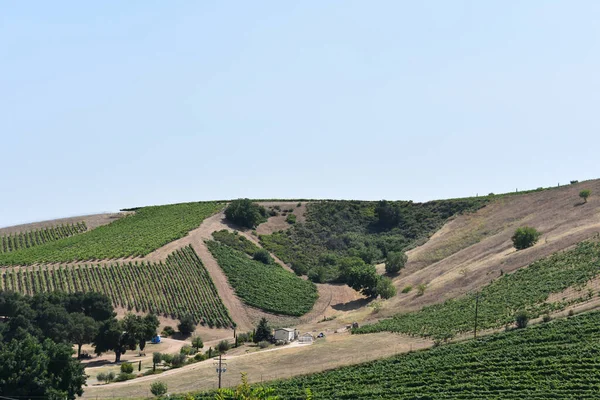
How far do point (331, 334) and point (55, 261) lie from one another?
48.2m

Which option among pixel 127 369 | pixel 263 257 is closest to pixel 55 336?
pixel 127 369

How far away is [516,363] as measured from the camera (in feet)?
202

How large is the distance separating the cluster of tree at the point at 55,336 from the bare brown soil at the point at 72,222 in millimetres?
63967

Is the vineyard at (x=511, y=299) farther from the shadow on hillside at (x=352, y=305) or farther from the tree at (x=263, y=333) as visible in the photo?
the shadow on hillside at (x=352, y=305)

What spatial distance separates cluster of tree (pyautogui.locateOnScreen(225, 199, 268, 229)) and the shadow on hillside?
119 ft

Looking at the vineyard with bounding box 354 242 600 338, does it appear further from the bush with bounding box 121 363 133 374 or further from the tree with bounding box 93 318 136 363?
the tree with bounding box 93 318 136 363

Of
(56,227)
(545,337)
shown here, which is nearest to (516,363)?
(545,337)

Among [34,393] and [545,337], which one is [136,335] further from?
[545,337]

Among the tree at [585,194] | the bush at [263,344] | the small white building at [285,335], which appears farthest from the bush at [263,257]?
the tree at [585,194]

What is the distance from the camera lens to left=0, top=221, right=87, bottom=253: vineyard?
139425 millimetres

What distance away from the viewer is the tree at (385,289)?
107188mm

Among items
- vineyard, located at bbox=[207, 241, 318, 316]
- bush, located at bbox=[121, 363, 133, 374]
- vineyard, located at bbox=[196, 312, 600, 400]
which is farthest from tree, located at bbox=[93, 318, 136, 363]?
vineyard, located at bbox=[207, 241, 318, 316]

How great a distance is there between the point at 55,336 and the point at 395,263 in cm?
5760

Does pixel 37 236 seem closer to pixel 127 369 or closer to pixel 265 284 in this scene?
pixel 265 284
